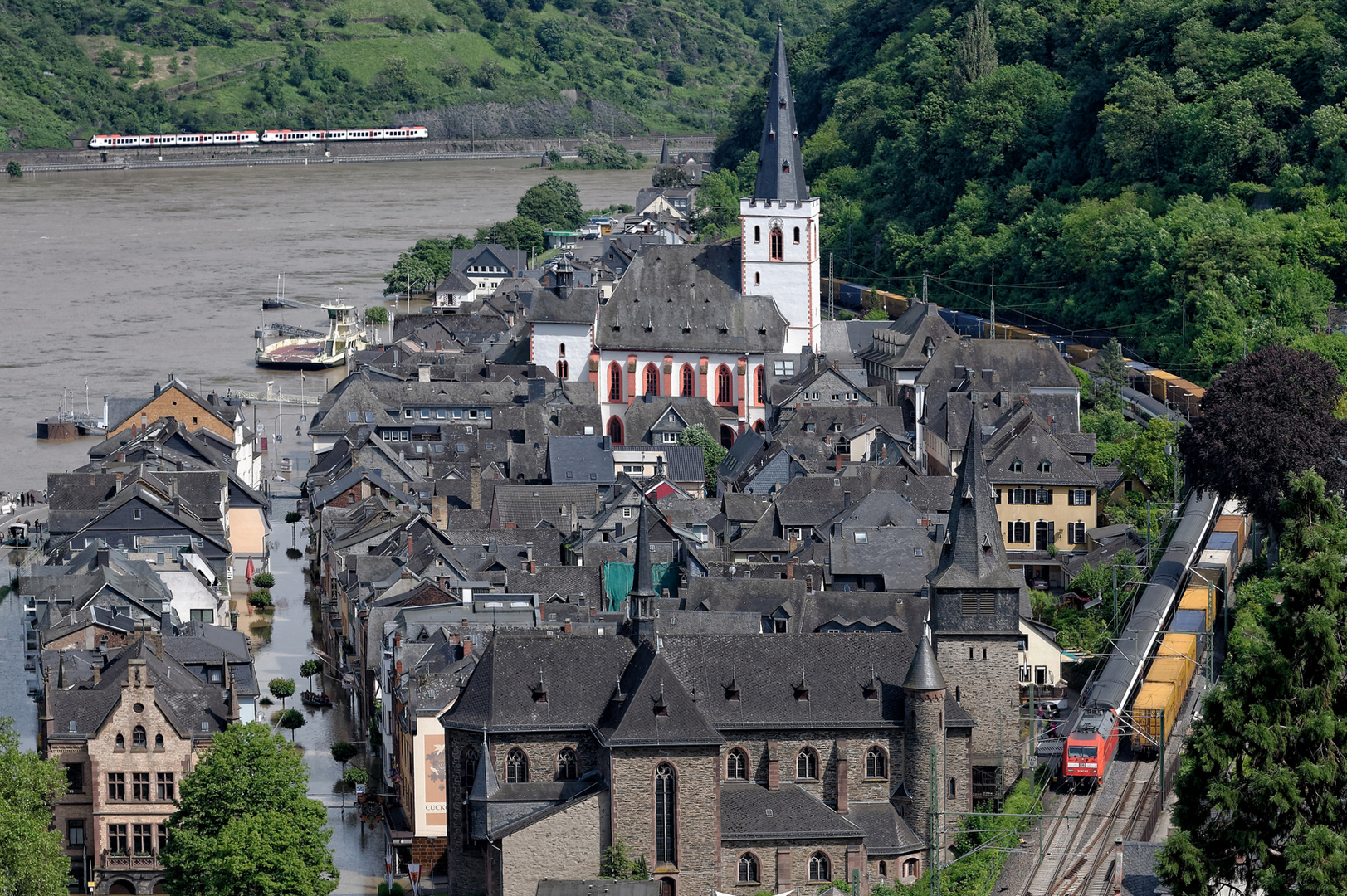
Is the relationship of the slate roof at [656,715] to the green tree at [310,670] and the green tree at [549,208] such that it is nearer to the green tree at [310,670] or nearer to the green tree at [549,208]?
the green tree at [310,670]

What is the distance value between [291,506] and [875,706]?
4191 cm

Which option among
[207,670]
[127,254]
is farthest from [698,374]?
[127,254]

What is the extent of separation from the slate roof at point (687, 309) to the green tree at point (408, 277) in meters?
41.2

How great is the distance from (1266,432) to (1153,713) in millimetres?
12454

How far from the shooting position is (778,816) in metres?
43.2

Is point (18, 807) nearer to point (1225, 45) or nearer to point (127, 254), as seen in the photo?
point (1225, 45)

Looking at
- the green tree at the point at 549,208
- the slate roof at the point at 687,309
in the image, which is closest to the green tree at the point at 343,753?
the slate roof at the point at 687,309

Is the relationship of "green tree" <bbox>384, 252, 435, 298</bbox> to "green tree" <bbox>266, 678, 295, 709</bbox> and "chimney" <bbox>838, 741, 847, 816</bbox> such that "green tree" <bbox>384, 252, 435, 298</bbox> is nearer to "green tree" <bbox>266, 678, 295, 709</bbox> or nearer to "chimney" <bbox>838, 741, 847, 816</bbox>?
"green tree" <bbox>266, 678, 295, 709</bbox>

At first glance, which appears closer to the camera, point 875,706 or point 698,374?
point 875,706

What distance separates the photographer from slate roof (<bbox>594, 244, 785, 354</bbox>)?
96.0m

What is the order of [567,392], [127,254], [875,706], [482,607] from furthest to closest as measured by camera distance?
1. [127,254]
2. [567,392]
3. [482,607]
4. [875,706]

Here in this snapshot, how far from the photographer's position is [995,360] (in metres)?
86.0

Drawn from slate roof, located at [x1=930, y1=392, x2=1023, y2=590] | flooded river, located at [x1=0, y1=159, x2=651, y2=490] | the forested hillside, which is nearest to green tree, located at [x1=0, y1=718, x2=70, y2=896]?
slate roof, located at [x1=930, y1=392, x2=1023, y2=590]

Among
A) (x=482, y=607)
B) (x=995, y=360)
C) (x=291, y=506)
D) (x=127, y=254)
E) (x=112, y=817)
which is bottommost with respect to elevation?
(x=112, y=817)
